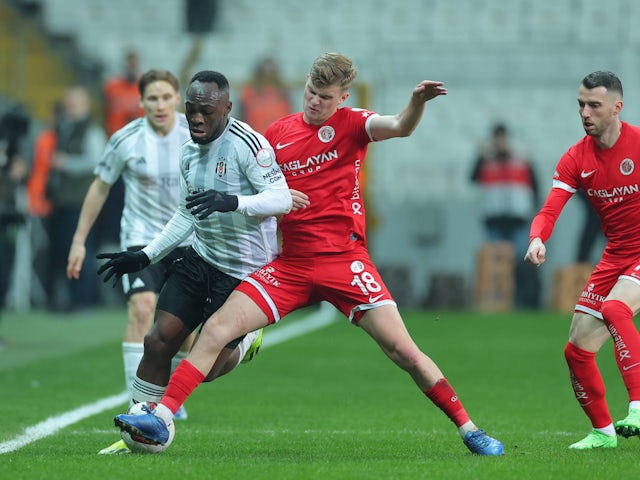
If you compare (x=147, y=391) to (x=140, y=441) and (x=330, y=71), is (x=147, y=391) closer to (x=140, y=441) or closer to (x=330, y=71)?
(x=140, y=441)

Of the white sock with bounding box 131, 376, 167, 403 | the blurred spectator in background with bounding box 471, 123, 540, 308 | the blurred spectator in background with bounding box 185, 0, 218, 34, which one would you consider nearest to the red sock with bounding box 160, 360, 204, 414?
the white sock with bounding box 131, 376, 167, 403

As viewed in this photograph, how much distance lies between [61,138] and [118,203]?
3.77 ft

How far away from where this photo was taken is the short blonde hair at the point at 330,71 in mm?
6918

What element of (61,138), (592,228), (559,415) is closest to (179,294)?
(559,415)

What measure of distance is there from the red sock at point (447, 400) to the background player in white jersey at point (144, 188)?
2283mm

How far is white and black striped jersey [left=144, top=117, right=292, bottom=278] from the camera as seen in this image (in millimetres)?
6828

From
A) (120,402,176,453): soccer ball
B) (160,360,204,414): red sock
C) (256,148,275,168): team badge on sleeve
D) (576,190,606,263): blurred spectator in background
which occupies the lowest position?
(576,190,606,263): blurred spectator in background

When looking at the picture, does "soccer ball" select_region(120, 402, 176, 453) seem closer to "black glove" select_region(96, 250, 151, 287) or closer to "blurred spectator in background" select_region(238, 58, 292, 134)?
"black glove" select_region(96, 250, 151, 287)

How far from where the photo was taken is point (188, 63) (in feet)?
74.8

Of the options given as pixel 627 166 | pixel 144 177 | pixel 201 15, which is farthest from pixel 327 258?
pixel 201 15

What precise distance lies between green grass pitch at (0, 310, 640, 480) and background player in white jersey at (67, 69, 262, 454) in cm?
85

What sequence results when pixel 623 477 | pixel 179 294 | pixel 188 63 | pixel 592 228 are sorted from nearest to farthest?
pixel 623 477
pixel 179 294
pixel 592 228
pixel 188 63

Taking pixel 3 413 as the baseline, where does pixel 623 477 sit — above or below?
above

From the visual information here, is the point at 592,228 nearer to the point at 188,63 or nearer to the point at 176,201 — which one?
the point at 188,63
